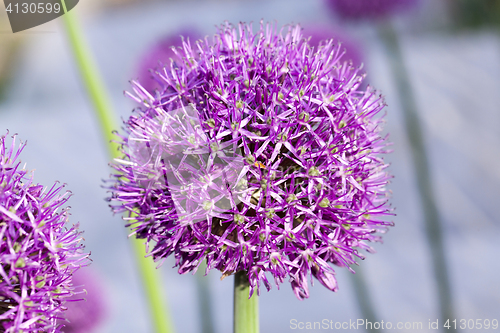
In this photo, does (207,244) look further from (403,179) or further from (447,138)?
(447,138)

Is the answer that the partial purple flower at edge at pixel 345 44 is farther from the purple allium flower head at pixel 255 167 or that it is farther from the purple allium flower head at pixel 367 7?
the purple allium flower head at pixel 255 167

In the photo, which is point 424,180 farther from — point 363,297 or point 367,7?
point 367,7

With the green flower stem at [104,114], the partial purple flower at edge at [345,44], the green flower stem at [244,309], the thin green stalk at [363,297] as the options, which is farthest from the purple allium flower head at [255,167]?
the partial purple flower at edge at [345,44]

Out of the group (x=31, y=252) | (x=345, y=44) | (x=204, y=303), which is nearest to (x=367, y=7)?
(x=345, y=44)

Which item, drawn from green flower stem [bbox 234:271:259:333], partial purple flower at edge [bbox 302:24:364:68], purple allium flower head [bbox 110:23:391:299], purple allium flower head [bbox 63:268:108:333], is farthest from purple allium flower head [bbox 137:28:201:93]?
green flower stem [bbox 234:271:259:333]

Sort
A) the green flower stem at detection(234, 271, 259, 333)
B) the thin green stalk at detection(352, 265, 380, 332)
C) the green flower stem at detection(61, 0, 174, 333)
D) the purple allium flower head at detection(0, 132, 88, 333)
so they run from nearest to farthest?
the purple allium flower head at detection(0, 132, 88, 333)
the green flower stem at detection(234, 271, 259, 333)
the green flower stem at detection(61, 0, 174, 333)
the thin green stalk at detection(352, 265, 380, 332)

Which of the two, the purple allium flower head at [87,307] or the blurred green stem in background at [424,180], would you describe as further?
the blurred green stem in background at [424,180]

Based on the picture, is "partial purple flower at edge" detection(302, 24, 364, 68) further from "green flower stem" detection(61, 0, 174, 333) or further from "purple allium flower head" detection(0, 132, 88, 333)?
"purple allium flower head" detection(0, 132, 88, 333)
